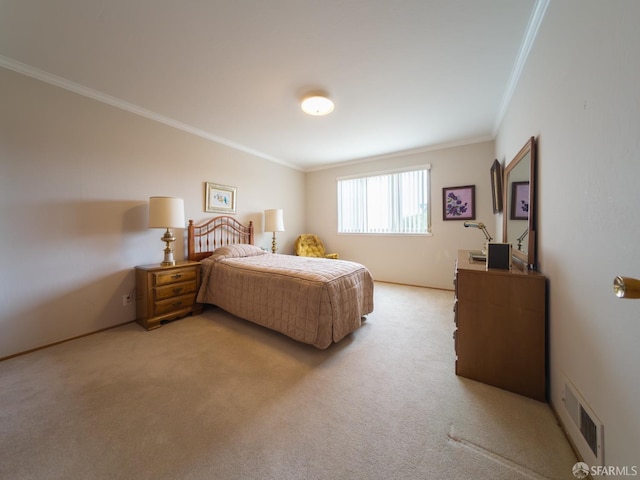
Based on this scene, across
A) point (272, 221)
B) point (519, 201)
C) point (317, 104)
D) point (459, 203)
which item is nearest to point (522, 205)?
point (519, 201)

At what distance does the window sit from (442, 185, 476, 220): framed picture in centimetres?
29

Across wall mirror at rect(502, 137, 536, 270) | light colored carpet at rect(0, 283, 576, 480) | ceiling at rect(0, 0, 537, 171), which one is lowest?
light colored carpet at rect(0, 283, 576, 480)

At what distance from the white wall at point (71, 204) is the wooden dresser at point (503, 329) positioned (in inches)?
133

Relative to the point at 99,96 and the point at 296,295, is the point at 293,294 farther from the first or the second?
the point at 99,96

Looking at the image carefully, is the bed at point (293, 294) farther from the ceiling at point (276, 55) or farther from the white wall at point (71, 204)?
the ceiling at point (276, 55)

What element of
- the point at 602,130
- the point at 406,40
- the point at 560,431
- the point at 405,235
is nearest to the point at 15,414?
the point at 560,431

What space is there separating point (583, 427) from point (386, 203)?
3.73 m

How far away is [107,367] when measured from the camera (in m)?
1.79

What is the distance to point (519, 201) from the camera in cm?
193

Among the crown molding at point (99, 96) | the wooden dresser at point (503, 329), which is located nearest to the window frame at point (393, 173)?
the crown molding at point (99, 96)

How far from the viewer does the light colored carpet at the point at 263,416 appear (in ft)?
3.43

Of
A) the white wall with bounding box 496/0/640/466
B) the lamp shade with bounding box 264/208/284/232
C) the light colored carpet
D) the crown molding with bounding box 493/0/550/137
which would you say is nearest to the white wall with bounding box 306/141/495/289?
the crown molding with bounding box 493/0/550/137

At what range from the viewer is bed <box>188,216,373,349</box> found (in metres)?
1.99

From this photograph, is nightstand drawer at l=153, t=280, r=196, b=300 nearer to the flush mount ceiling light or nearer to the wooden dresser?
the flush mount ceiling light
